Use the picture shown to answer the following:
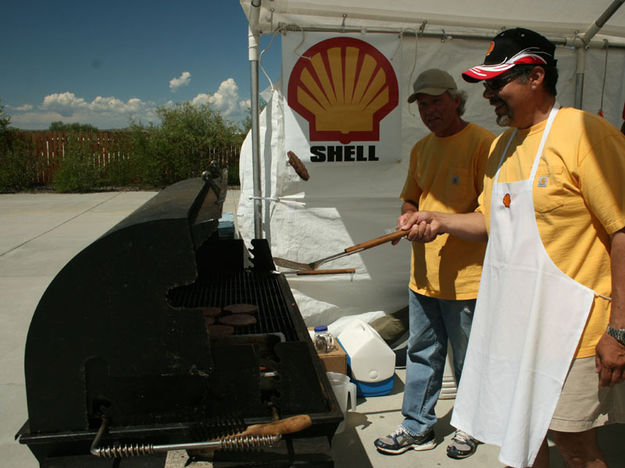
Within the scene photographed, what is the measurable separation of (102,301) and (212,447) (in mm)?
485

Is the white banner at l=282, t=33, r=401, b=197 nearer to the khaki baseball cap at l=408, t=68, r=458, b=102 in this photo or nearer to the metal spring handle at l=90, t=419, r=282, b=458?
the khaki baseball cap at l=408, t=68, r=458, b=102

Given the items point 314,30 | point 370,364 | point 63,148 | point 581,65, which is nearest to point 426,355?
point 370,364

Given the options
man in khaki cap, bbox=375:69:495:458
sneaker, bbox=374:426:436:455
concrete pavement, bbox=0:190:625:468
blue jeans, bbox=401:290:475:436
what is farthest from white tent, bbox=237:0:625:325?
sneaker, bbox=374:426:436:455

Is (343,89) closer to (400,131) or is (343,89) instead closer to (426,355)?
(400,131)

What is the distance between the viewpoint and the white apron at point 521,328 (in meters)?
1.46

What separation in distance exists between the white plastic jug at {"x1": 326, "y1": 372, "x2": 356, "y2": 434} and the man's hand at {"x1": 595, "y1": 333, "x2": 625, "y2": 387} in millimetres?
1490

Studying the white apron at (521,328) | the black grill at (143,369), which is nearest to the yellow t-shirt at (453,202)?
the white apron at (521,328)

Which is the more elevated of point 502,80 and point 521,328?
point 502,80

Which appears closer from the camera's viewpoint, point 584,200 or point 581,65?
point 584,200

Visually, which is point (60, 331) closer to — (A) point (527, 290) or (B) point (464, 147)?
(A) point (527, 290)

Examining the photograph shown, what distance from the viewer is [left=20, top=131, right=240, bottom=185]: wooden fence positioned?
55.3ft

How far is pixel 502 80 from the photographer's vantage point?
1.56m

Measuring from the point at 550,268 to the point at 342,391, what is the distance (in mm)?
1527

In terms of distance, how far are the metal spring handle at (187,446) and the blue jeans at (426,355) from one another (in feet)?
4.53
